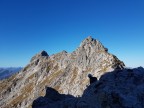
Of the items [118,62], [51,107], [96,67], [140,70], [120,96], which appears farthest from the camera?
[96,67]

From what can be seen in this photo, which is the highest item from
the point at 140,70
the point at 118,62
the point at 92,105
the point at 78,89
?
the point at 118,62

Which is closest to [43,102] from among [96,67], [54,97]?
[54,97]

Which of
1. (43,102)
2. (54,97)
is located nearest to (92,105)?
(43,102)

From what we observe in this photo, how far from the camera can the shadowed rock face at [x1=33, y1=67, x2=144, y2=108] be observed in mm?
41094

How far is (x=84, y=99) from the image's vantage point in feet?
166

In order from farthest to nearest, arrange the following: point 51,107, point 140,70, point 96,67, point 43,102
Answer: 1. point 96,67
2. point 43,102
3. point 51,107
4. point 140,70

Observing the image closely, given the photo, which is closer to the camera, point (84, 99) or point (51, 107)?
point (84, 99)

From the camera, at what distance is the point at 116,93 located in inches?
1639

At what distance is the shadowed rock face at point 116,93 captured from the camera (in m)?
41.1

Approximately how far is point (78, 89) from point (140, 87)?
151m

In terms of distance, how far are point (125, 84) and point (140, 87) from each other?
3.49 m

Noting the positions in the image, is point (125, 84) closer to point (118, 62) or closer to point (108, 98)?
point (108, 98)

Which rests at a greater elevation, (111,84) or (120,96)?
(111,84)

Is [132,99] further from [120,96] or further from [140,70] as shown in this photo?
[140,70]
